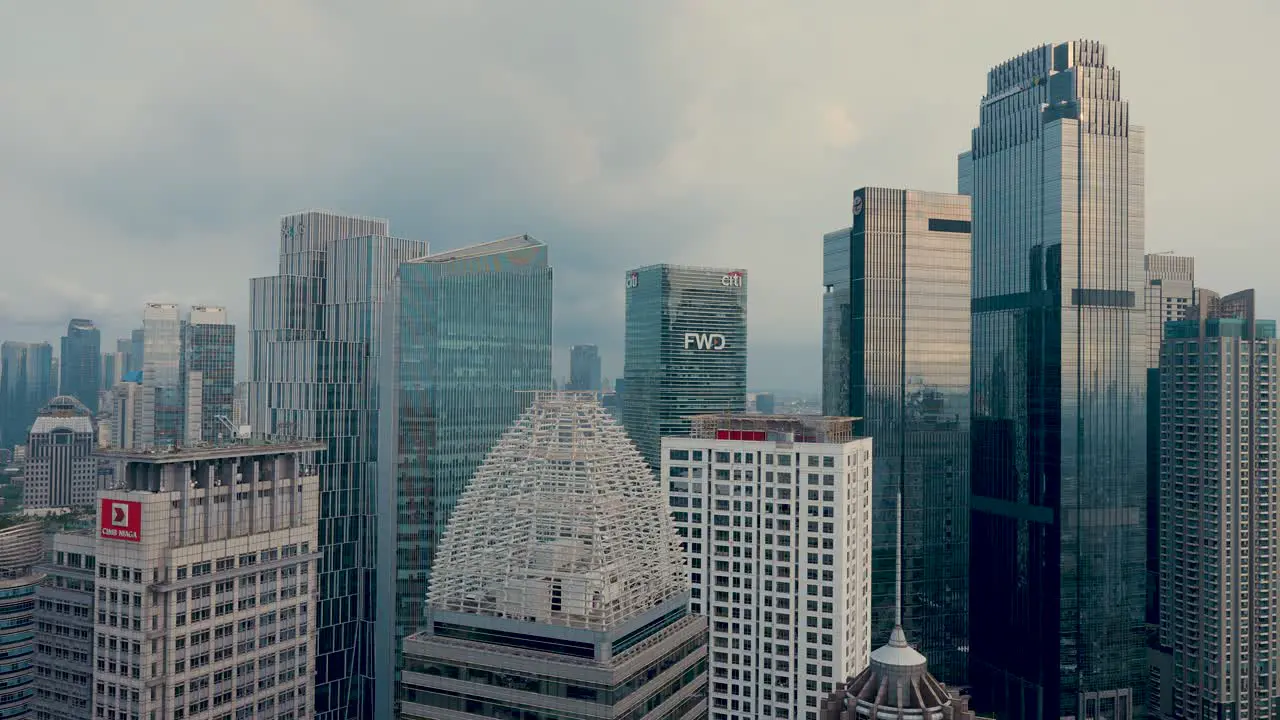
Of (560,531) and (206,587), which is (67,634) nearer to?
(206,587)

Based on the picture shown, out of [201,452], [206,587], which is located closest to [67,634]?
[206,587]

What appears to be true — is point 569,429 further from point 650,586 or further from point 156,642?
point 156,642

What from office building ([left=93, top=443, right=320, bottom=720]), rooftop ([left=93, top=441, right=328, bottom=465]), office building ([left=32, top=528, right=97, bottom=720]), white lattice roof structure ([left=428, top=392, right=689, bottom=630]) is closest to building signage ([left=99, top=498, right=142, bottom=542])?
office building ([left=93, top=443, right=320, bottom=720])

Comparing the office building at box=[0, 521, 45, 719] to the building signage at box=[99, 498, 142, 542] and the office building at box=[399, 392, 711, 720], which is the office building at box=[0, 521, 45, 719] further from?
the office building at box=[399, 392, 711, 720]

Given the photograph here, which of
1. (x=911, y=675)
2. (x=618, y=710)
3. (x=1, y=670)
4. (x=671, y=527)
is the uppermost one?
(x=671, y=527)

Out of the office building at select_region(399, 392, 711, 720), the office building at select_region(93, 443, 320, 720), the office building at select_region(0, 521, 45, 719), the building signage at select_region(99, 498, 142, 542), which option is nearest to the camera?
the office building at select_region(399, 392, 711, 720)

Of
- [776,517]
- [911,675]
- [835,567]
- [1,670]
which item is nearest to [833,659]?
[835,567]

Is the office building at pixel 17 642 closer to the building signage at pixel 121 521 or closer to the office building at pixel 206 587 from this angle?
the building signage at pixel 121 521
